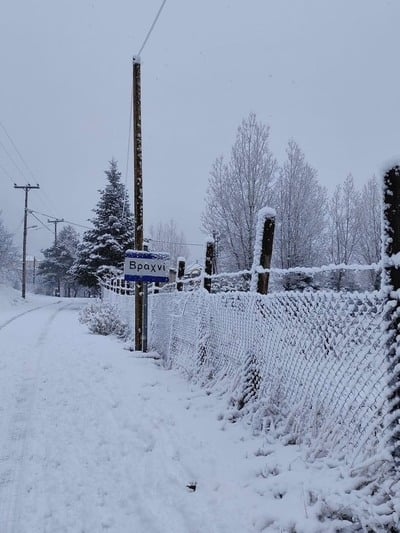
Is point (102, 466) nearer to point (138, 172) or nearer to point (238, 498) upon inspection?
point (238, 498)

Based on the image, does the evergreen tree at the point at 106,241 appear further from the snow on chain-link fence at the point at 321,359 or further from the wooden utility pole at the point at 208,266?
the snow on chain-link fence at the point at 321,359

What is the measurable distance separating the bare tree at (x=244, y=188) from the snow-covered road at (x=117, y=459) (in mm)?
15340

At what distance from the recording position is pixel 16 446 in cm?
398

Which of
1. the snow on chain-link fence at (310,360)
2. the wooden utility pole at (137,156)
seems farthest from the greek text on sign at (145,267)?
the snow on chain-link fence at (310,360)

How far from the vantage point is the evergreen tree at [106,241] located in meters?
28.9

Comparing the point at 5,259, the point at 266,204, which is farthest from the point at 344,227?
the point at 5,259

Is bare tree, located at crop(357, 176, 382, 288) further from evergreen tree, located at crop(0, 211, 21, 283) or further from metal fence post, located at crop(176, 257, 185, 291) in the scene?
evergreen tree, located at crop(0, 211, 21, 283)

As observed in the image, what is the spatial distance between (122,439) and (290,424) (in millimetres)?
1629

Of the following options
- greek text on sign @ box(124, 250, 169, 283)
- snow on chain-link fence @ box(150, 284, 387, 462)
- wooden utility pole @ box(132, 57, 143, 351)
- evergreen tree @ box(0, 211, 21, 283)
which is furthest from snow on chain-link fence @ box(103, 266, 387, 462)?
evergreen tree @ box(0, 211, 21, 283)

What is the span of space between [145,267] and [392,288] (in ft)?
23.7

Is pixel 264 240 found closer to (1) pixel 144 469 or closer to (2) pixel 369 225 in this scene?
(1) pixel 144 469

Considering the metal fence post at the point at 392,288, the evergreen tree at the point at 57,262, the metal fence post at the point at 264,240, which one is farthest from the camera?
the evergreen tree at the point at 57,262

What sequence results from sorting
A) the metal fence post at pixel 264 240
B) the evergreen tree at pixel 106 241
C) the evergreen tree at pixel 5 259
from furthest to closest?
1. the evergreen tree at pixel 5 259
2. the evergreen tree at pixel 106 241
3. the metal fence post at pixel 264 240

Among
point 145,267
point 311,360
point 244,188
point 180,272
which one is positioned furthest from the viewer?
point 244,188
